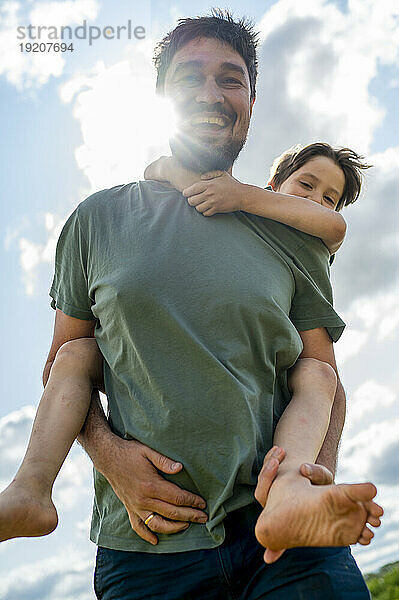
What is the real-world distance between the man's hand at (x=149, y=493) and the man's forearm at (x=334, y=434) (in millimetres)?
505

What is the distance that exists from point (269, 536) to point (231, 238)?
1.01m

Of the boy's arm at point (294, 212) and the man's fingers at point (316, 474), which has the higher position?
the boy's arm at point (294, 212)

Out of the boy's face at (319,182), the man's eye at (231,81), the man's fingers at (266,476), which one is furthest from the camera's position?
the boy's face at (319,182)

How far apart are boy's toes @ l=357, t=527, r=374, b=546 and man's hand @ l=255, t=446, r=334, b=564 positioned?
0.21 metres

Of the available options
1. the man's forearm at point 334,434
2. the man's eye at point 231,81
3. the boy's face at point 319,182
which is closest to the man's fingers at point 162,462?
the man's forearm at point 334,434

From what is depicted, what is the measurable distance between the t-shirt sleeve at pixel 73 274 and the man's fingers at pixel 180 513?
0.74m

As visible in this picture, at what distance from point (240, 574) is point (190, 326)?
0.71 meters

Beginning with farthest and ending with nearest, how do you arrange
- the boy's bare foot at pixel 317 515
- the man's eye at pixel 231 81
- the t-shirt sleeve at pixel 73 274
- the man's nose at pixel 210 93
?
the man's eye at pixel 231 81
the man's nose at pixel 210 93
the t-shirt sleeve at pixel 73 274
the boy's bare foot at pixel 317 515

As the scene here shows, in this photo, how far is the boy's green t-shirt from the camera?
6.11 feet

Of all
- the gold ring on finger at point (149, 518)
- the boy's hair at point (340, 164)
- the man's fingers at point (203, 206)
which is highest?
the boy's hair at point (340, 164)

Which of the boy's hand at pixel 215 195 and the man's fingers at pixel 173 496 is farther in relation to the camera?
the boy's hand at pixel 215 195

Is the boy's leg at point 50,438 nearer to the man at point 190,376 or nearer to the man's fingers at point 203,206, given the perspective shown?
the man at point 190,376

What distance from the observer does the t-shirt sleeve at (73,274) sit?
2244 mm

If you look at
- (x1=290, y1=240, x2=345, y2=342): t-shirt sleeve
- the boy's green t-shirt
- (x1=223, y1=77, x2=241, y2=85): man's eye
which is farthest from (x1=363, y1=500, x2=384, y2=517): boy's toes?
(x1=223, y1=77, x2=241, y2=85): man's eye
